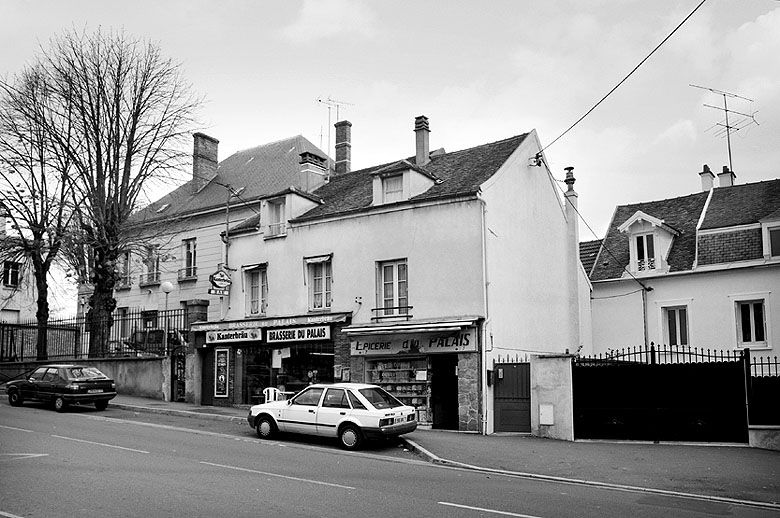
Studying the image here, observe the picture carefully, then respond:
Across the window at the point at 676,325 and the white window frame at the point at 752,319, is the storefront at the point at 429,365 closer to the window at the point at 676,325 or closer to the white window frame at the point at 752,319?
the window at the point at 676,325

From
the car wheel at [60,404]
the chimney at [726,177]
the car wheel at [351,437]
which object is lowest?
the car wheel at [351,437]

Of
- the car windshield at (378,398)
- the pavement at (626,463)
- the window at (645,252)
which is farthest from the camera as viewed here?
the window at (645,252)

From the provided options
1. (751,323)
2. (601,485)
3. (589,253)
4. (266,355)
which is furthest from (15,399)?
(751,323)

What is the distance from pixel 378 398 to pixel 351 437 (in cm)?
118

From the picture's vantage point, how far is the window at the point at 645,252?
96.9 feet

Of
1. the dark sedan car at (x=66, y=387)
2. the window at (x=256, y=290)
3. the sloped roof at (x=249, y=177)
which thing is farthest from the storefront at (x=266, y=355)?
the sloped roof at (x=249, y=177)

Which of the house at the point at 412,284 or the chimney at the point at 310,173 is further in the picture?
the chimney at the point at 310,173

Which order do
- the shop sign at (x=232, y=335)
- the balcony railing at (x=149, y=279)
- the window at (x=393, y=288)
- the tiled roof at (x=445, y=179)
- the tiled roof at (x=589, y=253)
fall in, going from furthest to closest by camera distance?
1. the balcony railing at (x=149, y=279)
2. the tiled roof at (x=589, y=253)
3. the shop sign at (x=232, y=335)
4. the window at (x=393, y=288)
5. the tiled roof at (x=445, y=179)

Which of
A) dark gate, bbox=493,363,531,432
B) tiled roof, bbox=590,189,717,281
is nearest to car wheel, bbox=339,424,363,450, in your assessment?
dark gate, bbox=493,363,531,432

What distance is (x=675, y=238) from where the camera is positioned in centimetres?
2967

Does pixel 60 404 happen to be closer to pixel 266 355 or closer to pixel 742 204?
pixel 266 355

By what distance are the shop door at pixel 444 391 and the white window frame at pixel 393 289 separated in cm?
196

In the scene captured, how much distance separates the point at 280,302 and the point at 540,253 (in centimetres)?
918

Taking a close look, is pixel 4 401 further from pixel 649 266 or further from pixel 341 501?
→ pixel 649 266
